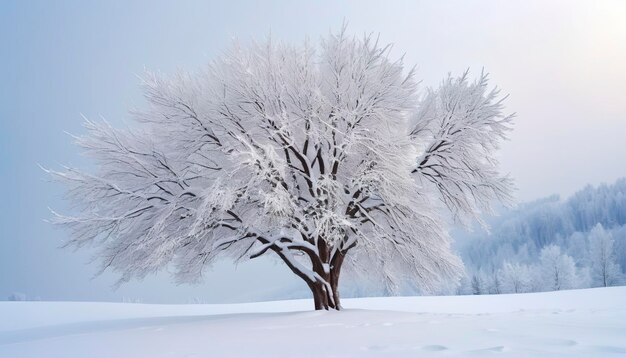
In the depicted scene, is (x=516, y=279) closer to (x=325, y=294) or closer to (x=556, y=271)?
(x=556, y=271)

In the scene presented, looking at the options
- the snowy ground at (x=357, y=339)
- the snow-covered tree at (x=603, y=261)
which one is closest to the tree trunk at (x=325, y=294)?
the snowy ground at (x=357, y=339)

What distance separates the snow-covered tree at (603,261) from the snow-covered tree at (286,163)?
3435 centimetres

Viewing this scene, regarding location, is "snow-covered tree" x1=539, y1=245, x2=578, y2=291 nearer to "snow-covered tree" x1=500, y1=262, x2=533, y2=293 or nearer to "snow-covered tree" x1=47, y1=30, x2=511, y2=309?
"snow-covered tree" x1=500, y1=262, x2=533, y2=293

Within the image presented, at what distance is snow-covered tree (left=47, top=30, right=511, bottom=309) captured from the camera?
10.7 metres

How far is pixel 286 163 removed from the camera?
415 inches

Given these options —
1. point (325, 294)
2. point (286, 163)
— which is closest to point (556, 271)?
point (325, 294)

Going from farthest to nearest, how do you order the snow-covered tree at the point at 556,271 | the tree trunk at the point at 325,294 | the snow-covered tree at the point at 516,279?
the snow-covered tree at the point at 516,279 → the snow-covered tree at the point at 556,271 → the tree trunk at the point at 325,294

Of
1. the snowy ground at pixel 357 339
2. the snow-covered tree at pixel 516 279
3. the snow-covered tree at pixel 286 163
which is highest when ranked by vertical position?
the snow-covered tree at pixel 286 163

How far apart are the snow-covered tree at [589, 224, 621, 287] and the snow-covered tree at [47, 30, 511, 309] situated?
3435cm

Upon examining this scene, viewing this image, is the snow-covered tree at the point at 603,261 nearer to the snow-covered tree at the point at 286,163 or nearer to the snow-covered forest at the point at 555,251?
the snow-covered forest at the point at 555,251

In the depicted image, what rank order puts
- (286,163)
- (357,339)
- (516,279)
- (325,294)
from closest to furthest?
(357,339), (286,163), (325,294), (516,279)

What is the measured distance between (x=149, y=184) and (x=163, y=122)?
1.72 meters

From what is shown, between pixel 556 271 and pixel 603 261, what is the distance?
397 cm

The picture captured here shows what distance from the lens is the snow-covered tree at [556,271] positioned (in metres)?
39.1
